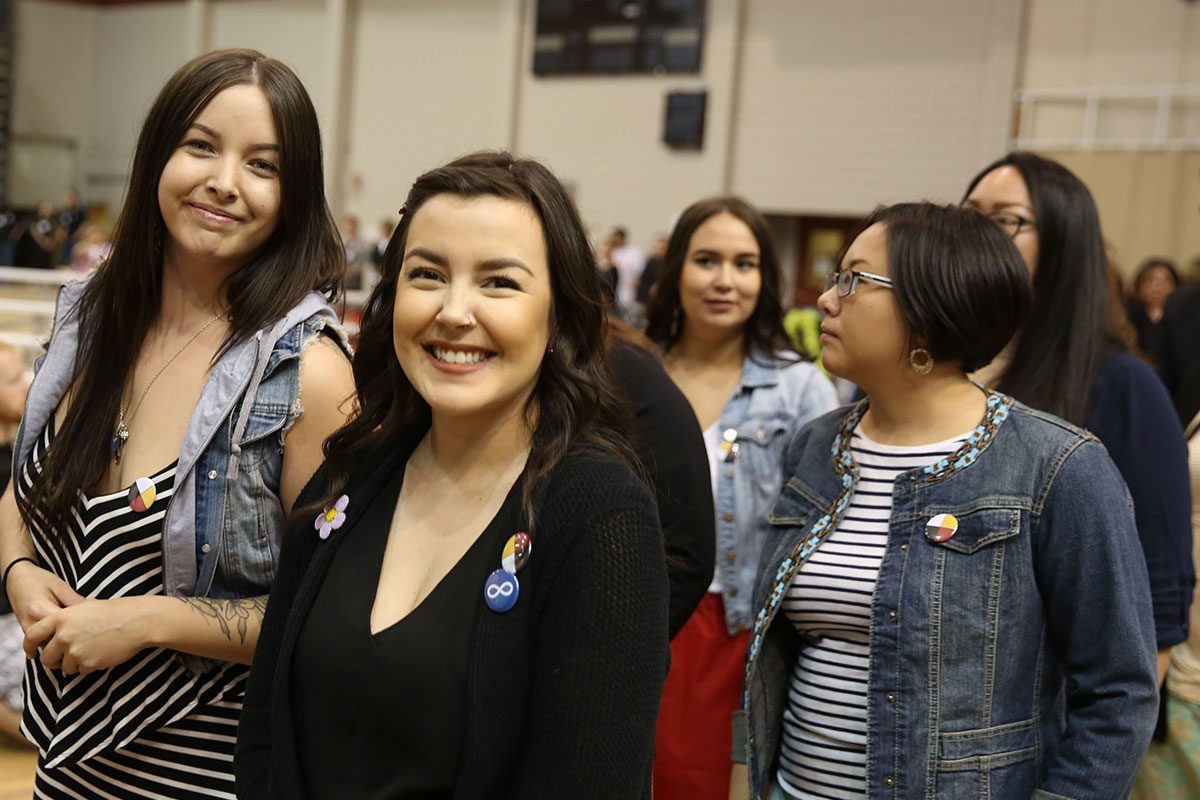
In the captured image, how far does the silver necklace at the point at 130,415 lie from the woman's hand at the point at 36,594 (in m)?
0.21

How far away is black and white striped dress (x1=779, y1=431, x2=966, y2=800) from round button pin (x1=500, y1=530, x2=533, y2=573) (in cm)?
76

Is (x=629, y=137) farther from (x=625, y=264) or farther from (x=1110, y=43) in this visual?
(x=1110, y=43)

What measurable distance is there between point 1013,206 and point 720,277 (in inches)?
37.6

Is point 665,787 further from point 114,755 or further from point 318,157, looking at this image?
point 318,157

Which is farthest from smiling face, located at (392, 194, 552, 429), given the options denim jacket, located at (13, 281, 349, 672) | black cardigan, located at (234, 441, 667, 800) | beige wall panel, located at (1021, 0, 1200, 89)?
beige wall panel, located at (1021, 0, 1200, 89)

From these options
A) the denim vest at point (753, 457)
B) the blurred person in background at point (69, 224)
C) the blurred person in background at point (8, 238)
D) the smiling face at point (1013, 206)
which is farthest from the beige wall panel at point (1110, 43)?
the blurred person in background at point (8, 238)

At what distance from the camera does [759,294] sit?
3441 millimetres

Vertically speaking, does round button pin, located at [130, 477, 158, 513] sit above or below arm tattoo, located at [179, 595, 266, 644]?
above

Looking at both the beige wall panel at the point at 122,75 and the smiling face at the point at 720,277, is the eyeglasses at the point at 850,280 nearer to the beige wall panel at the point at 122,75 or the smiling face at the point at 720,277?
the smiling face at the point at 720,277

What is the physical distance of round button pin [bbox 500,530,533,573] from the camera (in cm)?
146

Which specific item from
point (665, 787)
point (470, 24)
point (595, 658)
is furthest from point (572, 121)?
point (595, 658)

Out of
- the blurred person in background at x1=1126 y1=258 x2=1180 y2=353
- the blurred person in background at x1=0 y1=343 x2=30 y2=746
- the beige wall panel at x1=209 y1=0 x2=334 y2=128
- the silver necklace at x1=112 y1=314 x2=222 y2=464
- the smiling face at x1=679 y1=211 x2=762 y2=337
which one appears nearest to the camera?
the silver necklace at x1=112 y1=314 x2=222 y2=464

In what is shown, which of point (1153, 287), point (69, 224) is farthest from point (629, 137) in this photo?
point (69, 224)

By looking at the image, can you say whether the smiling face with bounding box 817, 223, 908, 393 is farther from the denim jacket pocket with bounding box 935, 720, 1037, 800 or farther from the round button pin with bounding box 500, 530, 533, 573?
the round button pin with bounding box 500, 530, 533, 573
